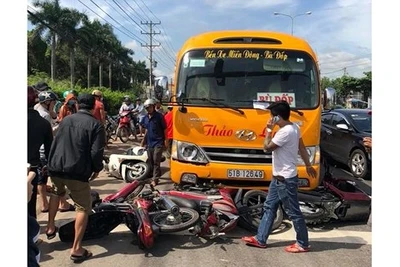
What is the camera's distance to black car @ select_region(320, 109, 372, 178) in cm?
926

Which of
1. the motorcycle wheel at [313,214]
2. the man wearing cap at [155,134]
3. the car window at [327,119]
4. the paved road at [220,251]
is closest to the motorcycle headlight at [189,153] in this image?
the paved road at [220,251]

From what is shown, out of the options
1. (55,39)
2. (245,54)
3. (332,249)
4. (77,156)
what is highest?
(55,39)

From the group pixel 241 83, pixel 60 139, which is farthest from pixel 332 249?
pixel 60 139

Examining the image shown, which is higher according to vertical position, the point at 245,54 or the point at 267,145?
the point at 245,54

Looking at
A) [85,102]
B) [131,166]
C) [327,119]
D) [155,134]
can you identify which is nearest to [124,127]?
[131,166]

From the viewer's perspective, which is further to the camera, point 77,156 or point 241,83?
point 241,83

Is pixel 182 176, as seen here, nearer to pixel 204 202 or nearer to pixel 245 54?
pixel 204 202

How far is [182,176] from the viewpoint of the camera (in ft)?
18.7

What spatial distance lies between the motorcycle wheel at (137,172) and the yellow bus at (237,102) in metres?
2.83

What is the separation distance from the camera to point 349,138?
9.71m

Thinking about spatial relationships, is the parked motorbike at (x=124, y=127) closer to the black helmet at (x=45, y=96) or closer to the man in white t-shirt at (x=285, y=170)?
the black helmet at (x=45, y=96)

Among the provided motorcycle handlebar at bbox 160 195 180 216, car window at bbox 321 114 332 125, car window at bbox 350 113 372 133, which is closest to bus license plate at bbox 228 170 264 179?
motorcycle handlebar at bbox 160 195 180 216

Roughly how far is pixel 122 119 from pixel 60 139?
1113 cm

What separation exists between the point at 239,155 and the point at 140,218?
1.60m
